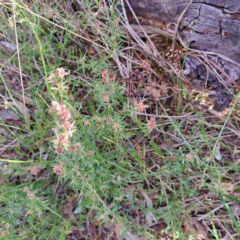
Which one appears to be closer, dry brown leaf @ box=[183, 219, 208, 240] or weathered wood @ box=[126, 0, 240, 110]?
weathered wood @ box=[126, 0, 240, 110]

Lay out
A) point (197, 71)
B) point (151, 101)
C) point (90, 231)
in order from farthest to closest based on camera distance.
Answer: point (90, 231) → point (151, 101) → point (197, 71)

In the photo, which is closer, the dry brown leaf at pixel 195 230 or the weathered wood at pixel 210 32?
the weathered wood at pixel 210 32

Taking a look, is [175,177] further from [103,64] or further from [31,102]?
[31,102]

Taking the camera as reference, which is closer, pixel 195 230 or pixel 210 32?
pixel 210 32

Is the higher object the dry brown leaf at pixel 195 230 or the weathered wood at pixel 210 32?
the weathered wood at pixel 210 32

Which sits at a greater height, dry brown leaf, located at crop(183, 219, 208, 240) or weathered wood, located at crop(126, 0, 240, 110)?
weathered wood, located at crop(126, 0, 240, 110)

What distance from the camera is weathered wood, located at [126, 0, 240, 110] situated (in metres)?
1.50

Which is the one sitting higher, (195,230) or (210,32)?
(210,32)

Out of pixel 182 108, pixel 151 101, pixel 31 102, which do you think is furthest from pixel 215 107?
pixel 31 102

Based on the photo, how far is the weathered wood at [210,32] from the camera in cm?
150

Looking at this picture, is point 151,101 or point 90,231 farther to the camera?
point 90,231

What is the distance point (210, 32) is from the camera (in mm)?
1584

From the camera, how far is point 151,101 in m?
1.90

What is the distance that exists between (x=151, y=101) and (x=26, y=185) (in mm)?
958
